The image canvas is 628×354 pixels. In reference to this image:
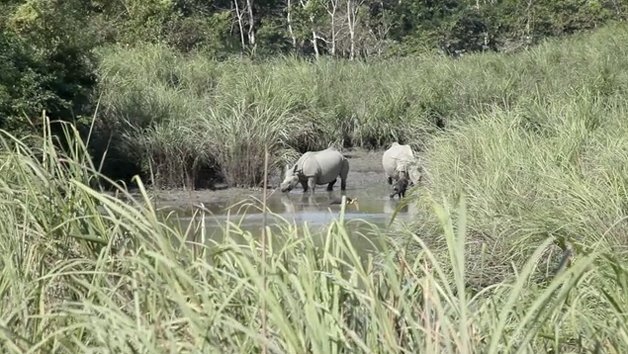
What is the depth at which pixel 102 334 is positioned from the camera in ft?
8.12

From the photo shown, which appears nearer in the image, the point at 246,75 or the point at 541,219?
the point at 541,219

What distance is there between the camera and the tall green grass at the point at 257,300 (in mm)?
2412

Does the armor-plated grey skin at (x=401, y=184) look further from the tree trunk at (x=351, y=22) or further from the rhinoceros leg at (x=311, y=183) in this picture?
the tree trunk at (x=351, y=22)

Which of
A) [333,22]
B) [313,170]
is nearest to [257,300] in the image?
[313,170]

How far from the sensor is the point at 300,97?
14.8m

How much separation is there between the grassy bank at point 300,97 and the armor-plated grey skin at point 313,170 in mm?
794

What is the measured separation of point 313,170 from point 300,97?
3028 mm

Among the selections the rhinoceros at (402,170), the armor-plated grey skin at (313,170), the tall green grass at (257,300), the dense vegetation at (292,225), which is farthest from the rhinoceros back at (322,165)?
the tall green grass at (257,300)

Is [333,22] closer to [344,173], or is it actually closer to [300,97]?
[300,97]

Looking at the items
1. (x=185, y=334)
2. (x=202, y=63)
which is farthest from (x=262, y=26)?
(x=185, y=334)

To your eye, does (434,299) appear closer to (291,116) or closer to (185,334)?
(185,334)

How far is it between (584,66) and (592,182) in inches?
369

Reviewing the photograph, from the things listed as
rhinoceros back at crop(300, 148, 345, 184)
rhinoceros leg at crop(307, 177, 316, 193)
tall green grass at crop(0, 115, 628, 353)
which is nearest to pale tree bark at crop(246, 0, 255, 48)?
rhinoceros back at crop(300, 148, 345, 184)

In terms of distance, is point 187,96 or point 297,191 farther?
point 187,96
